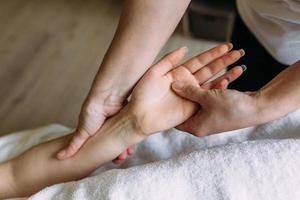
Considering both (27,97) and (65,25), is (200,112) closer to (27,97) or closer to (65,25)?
(27,97)

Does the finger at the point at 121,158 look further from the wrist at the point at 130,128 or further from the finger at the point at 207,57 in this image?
the finger at the point at 207,57

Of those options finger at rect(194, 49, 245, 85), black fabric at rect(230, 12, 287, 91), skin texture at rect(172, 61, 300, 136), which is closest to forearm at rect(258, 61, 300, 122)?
skin texture at rect(172, 61, 300, 136)

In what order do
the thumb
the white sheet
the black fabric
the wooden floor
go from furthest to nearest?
the wooden floor < the black fabric < the thumb < the white sheet

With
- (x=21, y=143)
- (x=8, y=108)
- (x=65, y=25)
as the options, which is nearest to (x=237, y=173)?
(x=21, y=143)

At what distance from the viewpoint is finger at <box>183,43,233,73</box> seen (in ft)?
2.86

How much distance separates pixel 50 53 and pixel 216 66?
44.1 inches

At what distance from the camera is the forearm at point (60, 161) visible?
87 cm

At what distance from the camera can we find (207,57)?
2.89 ft

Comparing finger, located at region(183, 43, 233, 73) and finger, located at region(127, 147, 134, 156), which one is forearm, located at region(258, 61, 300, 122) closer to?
finger, located at region(183, 43, 233, 73)

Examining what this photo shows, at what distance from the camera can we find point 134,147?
930 millimetres

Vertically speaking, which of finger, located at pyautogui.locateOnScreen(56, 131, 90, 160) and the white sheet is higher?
the white sheet

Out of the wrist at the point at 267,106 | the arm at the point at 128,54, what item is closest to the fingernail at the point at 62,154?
the arm at the point at 128,54

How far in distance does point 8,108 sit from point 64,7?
606mm

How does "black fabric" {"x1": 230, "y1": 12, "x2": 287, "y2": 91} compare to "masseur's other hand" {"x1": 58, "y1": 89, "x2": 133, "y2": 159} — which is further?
"black fabric" {"x1": 230, "y1": 12, "x2": 287, "y2": 91}
